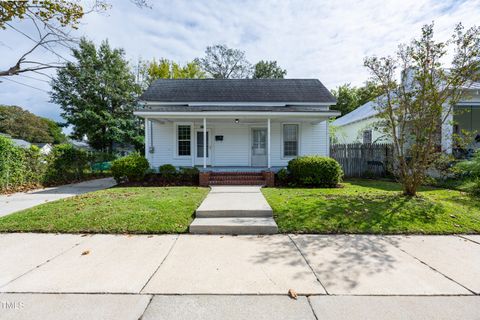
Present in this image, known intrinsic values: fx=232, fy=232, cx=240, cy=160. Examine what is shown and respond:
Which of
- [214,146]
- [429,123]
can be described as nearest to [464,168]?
[429,123]

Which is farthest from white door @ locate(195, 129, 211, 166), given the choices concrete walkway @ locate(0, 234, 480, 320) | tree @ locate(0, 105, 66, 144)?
tree @ locate(0, 105, 66, 144)

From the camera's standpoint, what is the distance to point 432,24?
5.78m

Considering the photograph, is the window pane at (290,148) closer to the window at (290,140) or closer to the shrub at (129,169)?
the window at (290,140)

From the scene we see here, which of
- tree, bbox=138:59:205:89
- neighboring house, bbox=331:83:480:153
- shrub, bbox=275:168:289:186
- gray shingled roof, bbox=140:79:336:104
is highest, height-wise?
tree, bbox=138:59:205:89

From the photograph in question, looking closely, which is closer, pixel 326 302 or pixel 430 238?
pixel 326 302

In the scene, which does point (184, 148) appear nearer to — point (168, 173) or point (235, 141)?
point (168, 173)

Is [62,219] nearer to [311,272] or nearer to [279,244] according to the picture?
[279,244]

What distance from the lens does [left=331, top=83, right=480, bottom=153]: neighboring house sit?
10.4m

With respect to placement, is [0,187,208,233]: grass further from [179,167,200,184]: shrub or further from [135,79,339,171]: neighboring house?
[135,79,339,171]: neighboring house

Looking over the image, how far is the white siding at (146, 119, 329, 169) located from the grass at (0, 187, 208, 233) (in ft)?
21.3

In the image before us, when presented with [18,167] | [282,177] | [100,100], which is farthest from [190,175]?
[100,100]

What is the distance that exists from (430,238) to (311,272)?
9.51 ft

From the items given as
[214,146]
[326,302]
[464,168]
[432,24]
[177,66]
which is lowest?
[326,302]

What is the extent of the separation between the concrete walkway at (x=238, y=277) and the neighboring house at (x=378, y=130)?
4819mm
